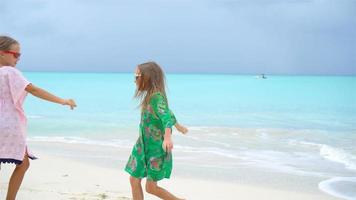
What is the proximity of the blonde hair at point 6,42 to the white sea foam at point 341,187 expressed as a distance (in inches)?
155

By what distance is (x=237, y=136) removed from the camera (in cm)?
1227

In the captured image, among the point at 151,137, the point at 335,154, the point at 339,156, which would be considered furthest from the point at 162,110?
the point at 335,154

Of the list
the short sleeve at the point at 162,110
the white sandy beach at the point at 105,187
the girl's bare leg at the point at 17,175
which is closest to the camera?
the short sleeve at the point at 162,110

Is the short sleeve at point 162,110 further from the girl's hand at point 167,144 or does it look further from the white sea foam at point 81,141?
the white sea foam at point 81,141

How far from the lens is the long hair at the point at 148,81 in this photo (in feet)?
14.1

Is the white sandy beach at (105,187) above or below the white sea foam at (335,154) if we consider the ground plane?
below

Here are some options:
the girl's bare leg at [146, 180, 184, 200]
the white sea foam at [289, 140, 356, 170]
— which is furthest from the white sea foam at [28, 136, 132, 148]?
the girl's bare leg at [146, 180, 184, 200]

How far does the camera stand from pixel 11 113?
13.8ft

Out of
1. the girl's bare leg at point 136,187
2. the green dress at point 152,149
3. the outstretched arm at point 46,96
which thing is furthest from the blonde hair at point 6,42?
the girl's bare leg at point 136,187

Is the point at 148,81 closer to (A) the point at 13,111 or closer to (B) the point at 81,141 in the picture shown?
(A) the point at 13,111

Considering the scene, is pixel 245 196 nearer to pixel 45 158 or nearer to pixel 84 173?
pixel 84 173

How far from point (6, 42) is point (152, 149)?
1.41 meters

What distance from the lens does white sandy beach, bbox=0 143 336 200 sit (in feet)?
18.3

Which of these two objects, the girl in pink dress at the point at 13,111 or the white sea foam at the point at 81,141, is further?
the white sea foam at the point at 81,141
